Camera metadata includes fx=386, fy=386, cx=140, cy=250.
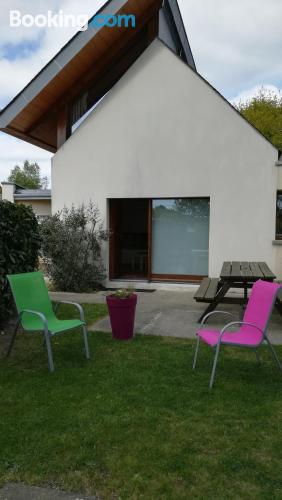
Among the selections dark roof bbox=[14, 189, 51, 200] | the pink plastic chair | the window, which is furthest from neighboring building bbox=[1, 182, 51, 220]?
the pink plastic chair

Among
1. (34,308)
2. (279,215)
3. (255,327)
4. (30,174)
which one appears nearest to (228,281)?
(255,327)

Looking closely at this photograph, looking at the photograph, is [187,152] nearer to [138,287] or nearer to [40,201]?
[138,287]

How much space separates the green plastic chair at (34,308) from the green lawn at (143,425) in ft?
1.36

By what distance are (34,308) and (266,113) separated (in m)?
28.3

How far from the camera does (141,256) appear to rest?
11.2m

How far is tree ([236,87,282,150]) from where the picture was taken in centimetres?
2792

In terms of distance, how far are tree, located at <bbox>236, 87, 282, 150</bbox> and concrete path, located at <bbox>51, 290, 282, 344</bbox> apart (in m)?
21.5

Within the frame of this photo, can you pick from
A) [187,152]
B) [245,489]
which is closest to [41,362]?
[245,489]

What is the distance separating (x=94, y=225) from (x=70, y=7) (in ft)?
16.8

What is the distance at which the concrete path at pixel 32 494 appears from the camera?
2.26 metres

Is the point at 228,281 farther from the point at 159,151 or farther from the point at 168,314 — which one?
the point at 159,151

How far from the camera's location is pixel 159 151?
9359 millimetres

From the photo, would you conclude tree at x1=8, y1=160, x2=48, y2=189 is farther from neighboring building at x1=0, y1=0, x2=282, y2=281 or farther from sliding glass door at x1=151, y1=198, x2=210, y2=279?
sliding glass door at x1=151, y1=198, x2=210, y2=279

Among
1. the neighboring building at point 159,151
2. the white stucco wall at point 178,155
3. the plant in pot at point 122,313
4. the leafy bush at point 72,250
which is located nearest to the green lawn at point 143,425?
the plant in pot at point 122,313
